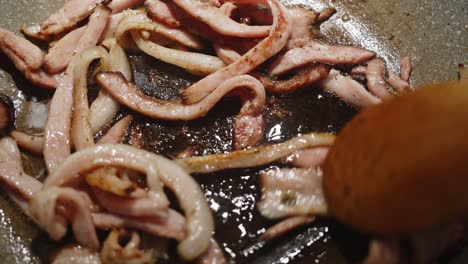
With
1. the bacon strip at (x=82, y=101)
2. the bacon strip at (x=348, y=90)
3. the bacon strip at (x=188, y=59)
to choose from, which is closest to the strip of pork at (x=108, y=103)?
the bacon strip at (x=82, y=101)

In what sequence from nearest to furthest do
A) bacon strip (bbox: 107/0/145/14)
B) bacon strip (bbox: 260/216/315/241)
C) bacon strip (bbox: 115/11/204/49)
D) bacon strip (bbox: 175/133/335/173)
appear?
bacon strip (bbox: 260/216/315/241)
bacon strip (bbox: 175/133/335/173)
bacon strip (bbox: 115/11/204/49)
bacon strip (bbox: 107/0/145/14)

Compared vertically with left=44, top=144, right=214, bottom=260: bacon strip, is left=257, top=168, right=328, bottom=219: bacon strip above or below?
below

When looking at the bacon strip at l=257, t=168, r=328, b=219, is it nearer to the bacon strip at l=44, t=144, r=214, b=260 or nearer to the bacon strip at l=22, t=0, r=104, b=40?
the bacon strip at l=44, t=144, r=214, b=260

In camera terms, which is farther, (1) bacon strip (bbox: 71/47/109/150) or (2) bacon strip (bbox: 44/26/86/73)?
(2) bacon strip (bbox: 44/26/86/73)

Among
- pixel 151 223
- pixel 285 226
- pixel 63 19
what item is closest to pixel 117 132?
pixel 151 223

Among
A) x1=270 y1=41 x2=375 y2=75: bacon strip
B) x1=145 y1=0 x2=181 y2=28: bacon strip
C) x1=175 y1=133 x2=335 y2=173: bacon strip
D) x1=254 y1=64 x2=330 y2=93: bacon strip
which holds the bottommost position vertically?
x1=175 y1=133 x2=335 y2=173: bacon strip

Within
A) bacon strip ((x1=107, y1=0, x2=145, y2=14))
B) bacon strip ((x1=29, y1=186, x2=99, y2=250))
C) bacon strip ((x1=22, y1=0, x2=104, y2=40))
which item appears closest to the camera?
bacon strip ((x1=29, y1=186, x2=99, y2=250))

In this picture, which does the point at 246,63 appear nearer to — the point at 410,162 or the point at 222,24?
the point at 222,24

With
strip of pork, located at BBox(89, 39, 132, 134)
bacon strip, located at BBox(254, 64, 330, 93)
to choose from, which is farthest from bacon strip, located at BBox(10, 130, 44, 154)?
bacon strip, located at BBox(254, 64, 330, 93)
